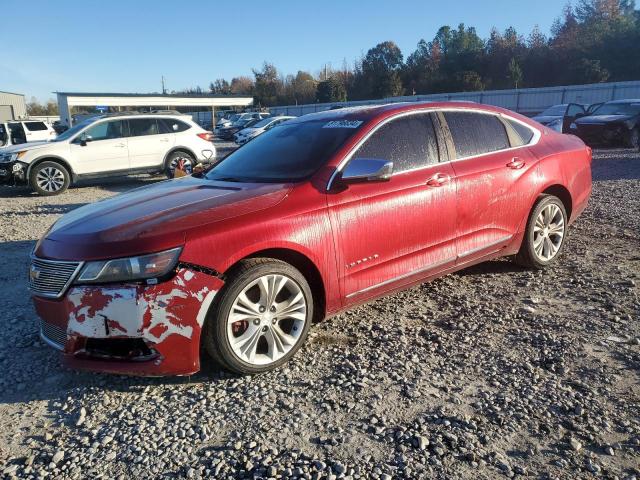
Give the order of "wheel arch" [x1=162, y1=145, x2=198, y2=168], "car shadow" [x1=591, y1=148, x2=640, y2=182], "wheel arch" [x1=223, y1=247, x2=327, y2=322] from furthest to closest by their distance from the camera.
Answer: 1. "wheel arch" [x1=162, y1=145, x2=198, y2=168]
2. "car shadow" [x1=591, y1=148, x2=640, y2=182]
3. "wheel arch" [x1=223, y1=247, x2=327, y2=322]

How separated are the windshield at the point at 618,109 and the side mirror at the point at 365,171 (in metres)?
16.2

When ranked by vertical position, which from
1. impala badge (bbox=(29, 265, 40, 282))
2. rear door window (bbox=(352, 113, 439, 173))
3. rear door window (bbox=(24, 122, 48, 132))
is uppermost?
rear door window (bbox=(24, 122, 48, 132))

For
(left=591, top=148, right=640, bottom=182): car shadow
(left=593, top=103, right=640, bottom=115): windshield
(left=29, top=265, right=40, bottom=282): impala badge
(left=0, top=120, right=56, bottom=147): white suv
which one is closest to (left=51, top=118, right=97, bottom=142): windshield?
(left=29, top=265, right=40, bottom=282): impala badge

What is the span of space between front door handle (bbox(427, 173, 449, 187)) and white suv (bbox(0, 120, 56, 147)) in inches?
943

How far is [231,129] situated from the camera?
35.2 m

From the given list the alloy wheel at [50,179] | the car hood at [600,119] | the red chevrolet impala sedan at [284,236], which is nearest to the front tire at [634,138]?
the car hood at [600,119]

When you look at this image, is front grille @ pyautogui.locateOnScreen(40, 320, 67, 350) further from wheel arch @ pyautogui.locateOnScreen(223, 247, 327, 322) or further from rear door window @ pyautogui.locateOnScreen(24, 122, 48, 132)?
rear door window @ pyautogui.locateOnScreen(24, 122, 48, 132)

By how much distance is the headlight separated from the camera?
2871 millimetres

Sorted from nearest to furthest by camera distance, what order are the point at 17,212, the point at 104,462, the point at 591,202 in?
1. the point at 104,462
2. the point at 591,202
3. the point at 17,212

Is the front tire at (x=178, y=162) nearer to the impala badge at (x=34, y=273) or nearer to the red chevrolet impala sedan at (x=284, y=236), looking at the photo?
the red chevrolet impala sedan at (x=284, y=236)

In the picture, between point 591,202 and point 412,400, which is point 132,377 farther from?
point 591,202

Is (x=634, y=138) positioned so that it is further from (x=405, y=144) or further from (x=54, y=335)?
(x=54, y=335)

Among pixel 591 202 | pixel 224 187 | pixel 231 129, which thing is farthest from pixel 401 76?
pixel 224 187

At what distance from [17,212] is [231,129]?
26.7 metres
